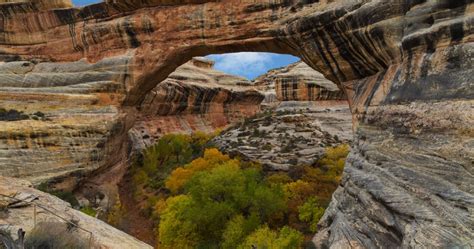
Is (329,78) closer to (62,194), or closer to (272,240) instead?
(272,240)

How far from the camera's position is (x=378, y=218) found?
8.80 m

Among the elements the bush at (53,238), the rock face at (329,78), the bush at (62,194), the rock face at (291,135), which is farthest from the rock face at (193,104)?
the bush at (53,238)

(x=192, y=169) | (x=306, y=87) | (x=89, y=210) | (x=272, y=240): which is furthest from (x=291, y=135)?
(x=89, y=210)

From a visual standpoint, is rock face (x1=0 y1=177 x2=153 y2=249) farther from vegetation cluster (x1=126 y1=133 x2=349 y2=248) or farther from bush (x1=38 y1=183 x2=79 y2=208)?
bush (x1=38 y1=183 x2=79 y2=208)

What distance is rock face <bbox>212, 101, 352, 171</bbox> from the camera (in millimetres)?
25828

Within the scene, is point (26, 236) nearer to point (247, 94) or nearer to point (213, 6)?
point (213, 6)

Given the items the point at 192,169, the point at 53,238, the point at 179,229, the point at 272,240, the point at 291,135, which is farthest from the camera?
the point at 291,135

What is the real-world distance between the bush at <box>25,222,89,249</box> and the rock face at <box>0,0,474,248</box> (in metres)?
7.10

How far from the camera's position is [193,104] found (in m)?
40.0

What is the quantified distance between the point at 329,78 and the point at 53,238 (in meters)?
13.5

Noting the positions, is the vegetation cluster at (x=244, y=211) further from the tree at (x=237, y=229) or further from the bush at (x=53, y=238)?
the bush at (x=53, y=238)

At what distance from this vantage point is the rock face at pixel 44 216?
7.33 meters

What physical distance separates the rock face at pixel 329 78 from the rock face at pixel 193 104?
11821 millimetres

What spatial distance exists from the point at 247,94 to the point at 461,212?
134 ft
